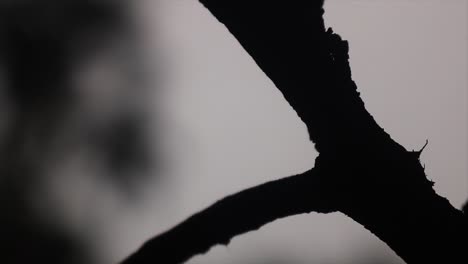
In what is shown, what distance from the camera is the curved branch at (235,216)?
120 cm

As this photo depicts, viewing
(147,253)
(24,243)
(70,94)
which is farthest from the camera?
(70,94)

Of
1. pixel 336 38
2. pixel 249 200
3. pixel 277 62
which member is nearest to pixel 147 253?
pixel 249 200

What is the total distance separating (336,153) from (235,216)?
312mm

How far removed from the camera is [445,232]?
4.44 feet

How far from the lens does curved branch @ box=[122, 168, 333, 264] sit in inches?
47.1

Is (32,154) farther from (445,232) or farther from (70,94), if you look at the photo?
(445,232)

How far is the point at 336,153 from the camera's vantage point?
54.1 inches

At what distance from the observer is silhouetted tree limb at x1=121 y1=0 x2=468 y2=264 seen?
1.26 m

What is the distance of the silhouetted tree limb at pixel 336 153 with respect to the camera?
1262 mm

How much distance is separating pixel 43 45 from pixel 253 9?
2143cm

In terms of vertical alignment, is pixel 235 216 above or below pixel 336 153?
below

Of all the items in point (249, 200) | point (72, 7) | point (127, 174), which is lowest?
point (249, 200)

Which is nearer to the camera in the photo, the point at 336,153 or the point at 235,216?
the point at 235,216

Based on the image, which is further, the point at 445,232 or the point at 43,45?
the point at 43,45
